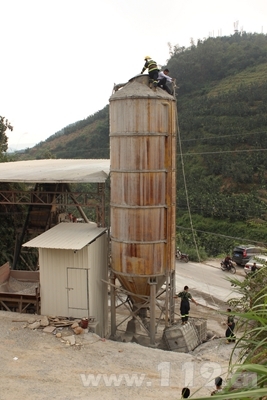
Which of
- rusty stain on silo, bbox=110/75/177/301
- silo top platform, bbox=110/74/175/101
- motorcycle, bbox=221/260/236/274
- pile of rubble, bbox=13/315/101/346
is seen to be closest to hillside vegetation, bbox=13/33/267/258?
motorcycle, bbox=221/260/236/274

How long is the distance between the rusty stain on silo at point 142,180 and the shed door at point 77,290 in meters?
1.27

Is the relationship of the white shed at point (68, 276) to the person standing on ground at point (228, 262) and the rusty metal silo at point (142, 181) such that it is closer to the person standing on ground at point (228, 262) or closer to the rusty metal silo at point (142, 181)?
the rusty metal silo at point (142, 181)

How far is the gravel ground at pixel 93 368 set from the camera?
32.8 ft

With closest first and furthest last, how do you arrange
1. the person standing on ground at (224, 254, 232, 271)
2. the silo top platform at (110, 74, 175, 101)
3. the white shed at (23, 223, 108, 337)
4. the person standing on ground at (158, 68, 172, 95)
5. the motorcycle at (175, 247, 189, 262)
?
the silo top platform at (110, 74, 175, 101)
the person standing on ground at (158, 68, 172, 95)
the white shed at (23, 223, 108, 337)
the person standing on ground at (224, 254, 232, 271)
the motorcycle at (175, 247, 189, 262)

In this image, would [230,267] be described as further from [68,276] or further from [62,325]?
[62,325]

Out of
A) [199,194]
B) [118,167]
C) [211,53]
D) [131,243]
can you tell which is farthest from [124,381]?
[211,53]

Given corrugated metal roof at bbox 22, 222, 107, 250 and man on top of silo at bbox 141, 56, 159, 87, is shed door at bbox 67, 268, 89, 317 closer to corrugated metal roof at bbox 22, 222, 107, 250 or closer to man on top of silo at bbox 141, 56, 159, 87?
corrugated metal roof at bbox 22, 222, 107, 250

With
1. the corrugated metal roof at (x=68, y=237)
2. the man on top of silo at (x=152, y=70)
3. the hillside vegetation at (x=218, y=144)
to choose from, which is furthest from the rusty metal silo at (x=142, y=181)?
the hillside vegetation at (x=218, y=144)

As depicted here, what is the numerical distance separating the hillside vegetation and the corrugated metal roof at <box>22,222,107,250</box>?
345 inches

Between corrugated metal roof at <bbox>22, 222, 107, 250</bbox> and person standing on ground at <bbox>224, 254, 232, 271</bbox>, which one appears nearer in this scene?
corrugated metal roof at <bbox>22, 222, 107, 250</bbox>

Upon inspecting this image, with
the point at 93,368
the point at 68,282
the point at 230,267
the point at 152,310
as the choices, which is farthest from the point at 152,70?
the point at 230,267

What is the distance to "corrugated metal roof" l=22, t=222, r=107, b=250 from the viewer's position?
14.1 m

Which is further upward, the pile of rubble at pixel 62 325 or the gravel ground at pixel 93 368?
the pile of rubble at pixel 62 325

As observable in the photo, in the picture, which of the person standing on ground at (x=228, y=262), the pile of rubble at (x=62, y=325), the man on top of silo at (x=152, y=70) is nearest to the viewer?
the pile of rubble at (x=62, y=325)
